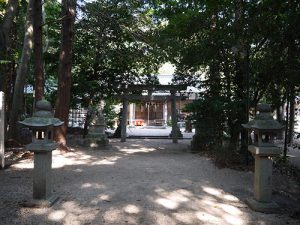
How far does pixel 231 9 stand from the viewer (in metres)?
10.9

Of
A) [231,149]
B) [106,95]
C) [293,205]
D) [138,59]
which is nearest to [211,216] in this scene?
[293,205]

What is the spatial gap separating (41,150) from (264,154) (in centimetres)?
367

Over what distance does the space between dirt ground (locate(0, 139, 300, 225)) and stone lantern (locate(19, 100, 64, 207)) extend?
258 millimetres

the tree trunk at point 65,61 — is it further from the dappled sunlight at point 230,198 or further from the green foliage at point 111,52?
the dappled sunlight at point 230,198

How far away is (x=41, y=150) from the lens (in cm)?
615

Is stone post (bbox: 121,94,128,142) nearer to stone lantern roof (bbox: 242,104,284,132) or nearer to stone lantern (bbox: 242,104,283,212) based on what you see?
stone lantern roof (bbox: 242,104,284,132)

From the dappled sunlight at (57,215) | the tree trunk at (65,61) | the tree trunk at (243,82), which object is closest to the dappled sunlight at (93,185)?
the dappled sunlight at (57,215)

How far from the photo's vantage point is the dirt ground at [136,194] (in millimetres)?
5707

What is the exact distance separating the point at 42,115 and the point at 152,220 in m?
2.50

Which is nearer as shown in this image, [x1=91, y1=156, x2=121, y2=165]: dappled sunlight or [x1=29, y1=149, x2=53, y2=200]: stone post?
[x1=29, y1=149, x2=53, y2=200]: stone post

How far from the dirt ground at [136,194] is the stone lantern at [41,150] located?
26 centimetres

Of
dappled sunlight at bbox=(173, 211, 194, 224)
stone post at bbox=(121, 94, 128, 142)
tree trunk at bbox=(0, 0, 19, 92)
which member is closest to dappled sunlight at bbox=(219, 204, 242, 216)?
dappled sunlight at bbox=(173, 211, 194, 224)

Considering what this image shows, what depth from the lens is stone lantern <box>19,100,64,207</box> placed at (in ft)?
20.2

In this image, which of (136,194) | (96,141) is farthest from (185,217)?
(96,141)
